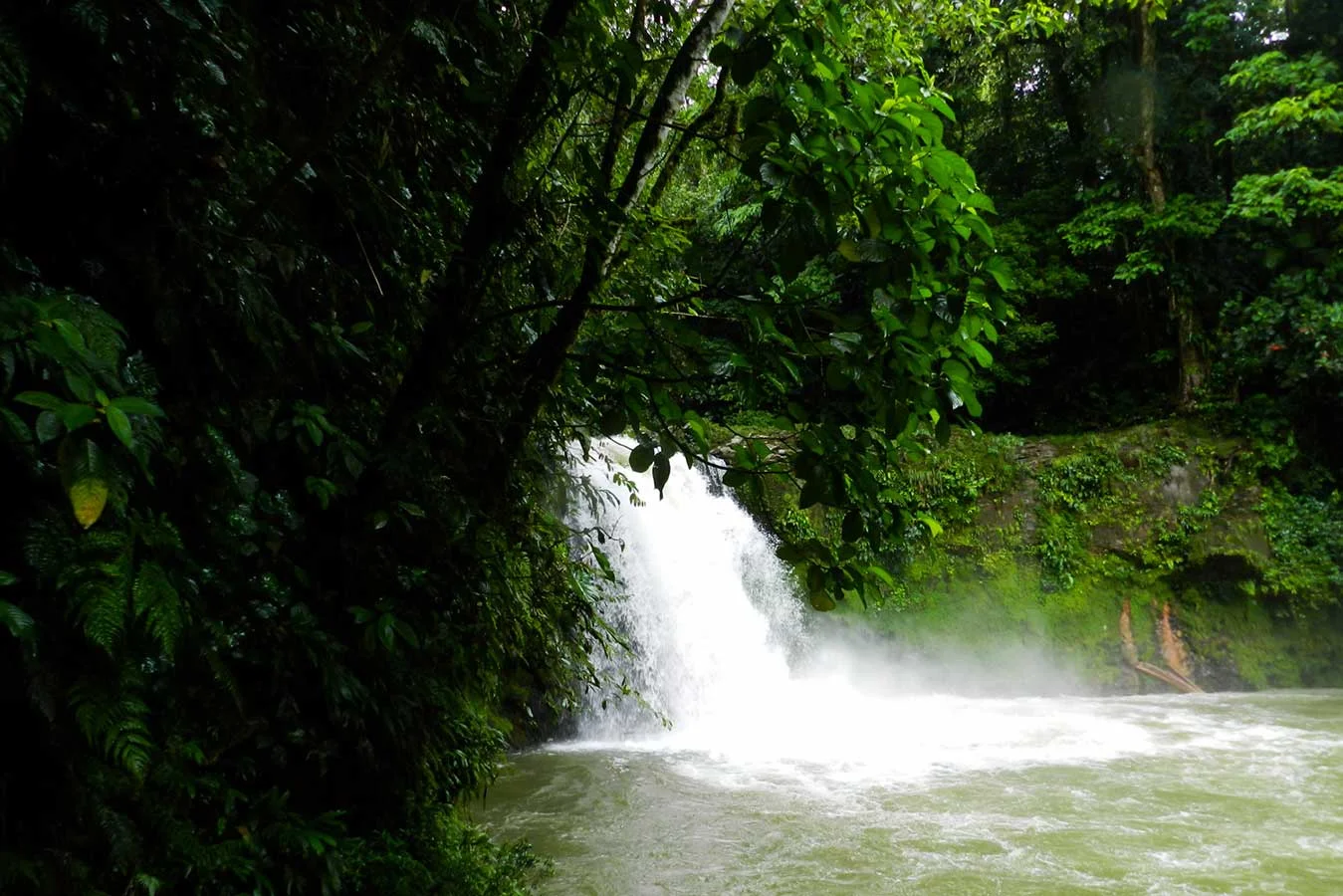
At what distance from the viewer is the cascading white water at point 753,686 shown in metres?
7.45

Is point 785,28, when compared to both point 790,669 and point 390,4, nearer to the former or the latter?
point 390,4

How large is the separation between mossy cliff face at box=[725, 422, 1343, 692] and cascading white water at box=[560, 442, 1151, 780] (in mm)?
656

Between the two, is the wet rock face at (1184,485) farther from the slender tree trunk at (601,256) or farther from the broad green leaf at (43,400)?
the broad green leaf at (43,400)

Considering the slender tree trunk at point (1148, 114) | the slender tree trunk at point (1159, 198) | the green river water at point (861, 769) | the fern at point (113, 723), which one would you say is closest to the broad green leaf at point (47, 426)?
the fern at point (113, 723)

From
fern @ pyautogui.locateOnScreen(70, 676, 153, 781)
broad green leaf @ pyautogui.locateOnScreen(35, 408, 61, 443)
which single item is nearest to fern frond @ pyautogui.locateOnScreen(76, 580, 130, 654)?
fern @ pyautogui.locateOnScreen(70, 676, 153, 781)

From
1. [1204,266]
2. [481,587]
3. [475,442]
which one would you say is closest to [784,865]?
[481,587]

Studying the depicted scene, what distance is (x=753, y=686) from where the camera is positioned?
9836 mm

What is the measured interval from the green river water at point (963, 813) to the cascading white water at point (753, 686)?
8cm

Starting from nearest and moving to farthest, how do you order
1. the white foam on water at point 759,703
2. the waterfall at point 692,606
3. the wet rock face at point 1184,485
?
the white foam on water at point 759,703, the waterfall at point 692,606, the wet rock face at point 1184,485

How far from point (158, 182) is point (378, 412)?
0.94m

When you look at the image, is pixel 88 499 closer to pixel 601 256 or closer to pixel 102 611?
pixel 102 611

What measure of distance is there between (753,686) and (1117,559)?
4847 mm

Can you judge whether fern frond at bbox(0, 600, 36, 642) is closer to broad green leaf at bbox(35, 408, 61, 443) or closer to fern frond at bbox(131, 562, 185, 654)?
fern frond at bbox(131, 562, 185, 654)

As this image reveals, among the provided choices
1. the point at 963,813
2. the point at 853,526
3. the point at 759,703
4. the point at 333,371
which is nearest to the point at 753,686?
the point at 759,703
